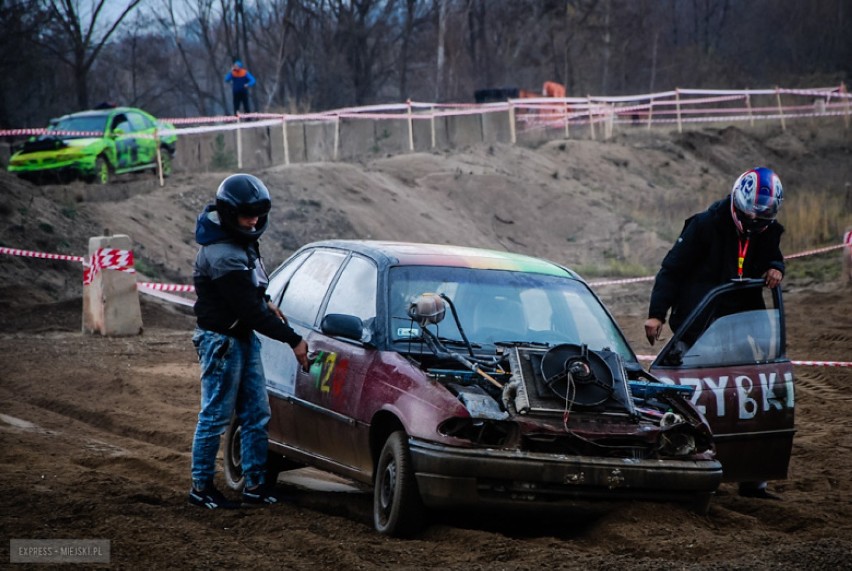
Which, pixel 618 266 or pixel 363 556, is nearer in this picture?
pixel 363 556

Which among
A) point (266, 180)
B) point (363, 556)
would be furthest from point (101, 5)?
point (363, 556)

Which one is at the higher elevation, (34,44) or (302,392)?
(34,44)

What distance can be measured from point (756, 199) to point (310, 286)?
289 cm

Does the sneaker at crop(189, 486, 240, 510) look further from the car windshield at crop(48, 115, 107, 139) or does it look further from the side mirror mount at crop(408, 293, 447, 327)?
the car windshield at crop(48, 115, 107, 139)

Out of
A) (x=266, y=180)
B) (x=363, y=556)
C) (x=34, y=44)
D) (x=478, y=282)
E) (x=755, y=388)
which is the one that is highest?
(x=34, y=44)

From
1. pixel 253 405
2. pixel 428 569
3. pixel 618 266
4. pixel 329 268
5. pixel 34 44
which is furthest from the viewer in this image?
pixel 34 44

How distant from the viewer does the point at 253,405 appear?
736 cm

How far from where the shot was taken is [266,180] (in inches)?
998

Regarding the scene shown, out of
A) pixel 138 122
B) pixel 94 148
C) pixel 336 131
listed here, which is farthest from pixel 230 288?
pixel 336 131

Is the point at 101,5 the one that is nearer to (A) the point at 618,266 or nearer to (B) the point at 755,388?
(A) the point at 618,266

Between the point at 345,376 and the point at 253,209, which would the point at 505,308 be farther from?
the point at 253,209

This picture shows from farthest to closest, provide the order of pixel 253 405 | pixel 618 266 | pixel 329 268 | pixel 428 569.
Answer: pixel 618 266
pixel 329 268
pixel 253 405
pixel 428 569

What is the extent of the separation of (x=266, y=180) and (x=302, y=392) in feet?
59.4

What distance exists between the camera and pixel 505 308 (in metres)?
7.49
